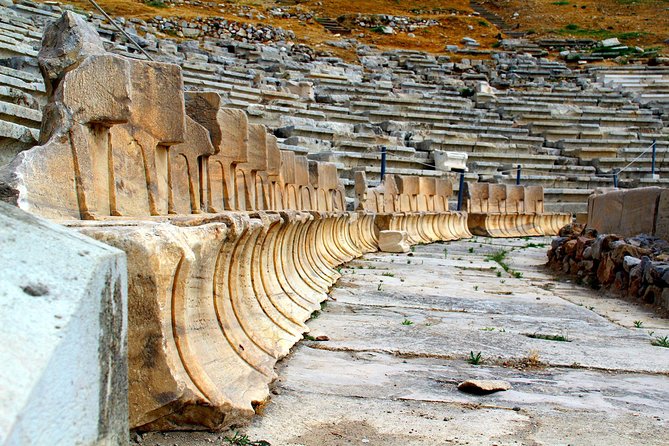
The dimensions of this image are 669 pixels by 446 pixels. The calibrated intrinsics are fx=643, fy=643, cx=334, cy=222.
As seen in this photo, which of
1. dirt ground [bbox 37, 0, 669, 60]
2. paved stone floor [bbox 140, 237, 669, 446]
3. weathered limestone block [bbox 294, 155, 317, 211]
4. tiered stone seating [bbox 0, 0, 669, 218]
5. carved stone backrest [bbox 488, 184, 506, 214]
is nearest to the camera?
paved stone floor [bbox 140, 237, 669, 446]

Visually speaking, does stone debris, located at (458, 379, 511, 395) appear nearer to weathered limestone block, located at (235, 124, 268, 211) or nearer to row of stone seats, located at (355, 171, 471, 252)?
weathered limestone block, located at (235, 124, 268, 211)

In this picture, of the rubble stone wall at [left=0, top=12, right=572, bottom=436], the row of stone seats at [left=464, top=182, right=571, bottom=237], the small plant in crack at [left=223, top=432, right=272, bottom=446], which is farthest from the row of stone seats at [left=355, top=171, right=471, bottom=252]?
the small plant in crack at [left=223, top=432, right=272, bottom=446]

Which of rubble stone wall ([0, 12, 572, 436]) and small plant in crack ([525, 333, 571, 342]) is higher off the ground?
rubble stone wall ([0, 12, 572, 436])

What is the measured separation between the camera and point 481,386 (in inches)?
112

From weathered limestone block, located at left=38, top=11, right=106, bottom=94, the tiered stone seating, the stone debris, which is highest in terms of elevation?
the tiered stone seating

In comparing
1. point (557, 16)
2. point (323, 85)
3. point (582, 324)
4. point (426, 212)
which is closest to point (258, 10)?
point (323, 85)

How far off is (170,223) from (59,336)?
1.29m

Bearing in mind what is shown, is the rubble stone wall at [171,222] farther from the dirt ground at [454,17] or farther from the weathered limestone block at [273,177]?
the dirt ground at [454,17]

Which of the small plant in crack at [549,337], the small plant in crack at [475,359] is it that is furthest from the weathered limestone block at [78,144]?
the small plant in crack at [549,337]

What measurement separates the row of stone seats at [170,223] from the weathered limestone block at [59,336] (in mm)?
491

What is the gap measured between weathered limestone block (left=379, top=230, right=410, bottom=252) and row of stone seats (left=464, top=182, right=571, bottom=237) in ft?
18.7

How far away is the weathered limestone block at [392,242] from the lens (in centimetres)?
1043

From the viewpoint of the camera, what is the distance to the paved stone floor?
233cm

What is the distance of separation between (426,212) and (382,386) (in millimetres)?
10671
